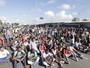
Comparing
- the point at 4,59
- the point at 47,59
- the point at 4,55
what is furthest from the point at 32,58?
the point at 4,59

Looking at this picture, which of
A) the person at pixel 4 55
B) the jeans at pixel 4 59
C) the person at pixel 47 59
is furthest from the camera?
the jeans at pixel 4 59

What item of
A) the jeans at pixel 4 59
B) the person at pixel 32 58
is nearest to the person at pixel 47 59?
the person at pixel 32 58

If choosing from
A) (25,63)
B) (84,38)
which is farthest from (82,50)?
(25,63)

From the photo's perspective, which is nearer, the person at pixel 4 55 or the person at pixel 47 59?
the person at pixel 47 59

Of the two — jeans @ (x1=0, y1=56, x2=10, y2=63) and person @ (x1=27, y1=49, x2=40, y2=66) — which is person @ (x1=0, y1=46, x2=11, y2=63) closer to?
jeans @ (x1=0, y1=56, x2=10, y2=63)

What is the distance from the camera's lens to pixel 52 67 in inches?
401

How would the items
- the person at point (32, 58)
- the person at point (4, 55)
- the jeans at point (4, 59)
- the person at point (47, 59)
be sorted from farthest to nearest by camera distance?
the jeans at point (4, 59)
the person at point (4, 55)
the person at point (47, 59)
the person at point (32, 58)

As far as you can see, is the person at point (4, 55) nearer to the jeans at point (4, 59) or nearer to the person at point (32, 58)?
the jeans at point (4, 59)

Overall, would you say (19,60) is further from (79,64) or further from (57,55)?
(79,64)

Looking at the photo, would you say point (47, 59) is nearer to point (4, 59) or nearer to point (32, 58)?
point (32, 58)

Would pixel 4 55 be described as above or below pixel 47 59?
above

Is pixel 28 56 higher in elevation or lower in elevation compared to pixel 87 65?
higher

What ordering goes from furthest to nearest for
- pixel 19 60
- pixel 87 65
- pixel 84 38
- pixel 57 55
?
pixel 84 38
pixel 57 55
pixel 87 65
pixel 19 60

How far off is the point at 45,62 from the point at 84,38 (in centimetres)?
930
